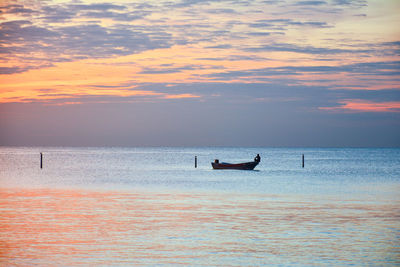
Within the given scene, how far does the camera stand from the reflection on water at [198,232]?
758 inches

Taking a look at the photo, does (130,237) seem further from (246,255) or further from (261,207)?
(261,207)

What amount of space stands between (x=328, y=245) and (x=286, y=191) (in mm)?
27499

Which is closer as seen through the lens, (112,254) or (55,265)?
(55,265)

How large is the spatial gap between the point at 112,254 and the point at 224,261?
3.89 metres

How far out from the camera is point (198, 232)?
24.3m

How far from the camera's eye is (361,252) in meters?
20.1

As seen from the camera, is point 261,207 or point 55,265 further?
point 261,207

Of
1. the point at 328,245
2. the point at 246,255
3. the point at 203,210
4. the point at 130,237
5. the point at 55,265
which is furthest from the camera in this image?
the point at 203,210

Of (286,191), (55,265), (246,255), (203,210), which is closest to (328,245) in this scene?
(246,255)

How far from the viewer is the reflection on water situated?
63.2 ft

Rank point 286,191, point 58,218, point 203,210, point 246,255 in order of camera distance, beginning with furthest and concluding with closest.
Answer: point 286,191, point 203,210, point 58,218, point 246,255

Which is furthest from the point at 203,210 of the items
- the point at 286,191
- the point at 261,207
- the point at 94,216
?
the point at 286,191

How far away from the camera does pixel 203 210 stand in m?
32.8

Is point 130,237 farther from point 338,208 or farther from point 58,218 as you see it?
point 338,208
